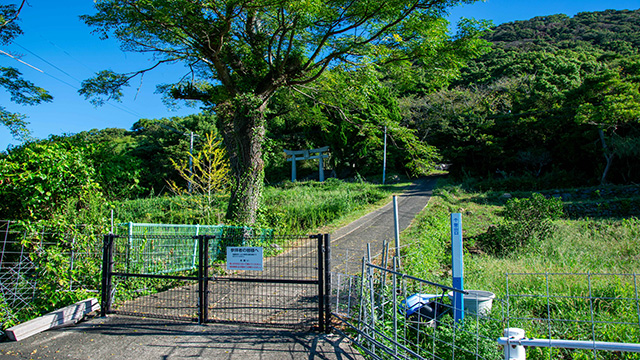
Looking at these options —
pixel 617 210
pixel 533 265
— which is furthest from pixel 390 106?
pixel 533 265

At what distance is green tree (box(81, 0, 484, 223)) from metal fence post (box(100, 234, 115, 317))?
482 cm

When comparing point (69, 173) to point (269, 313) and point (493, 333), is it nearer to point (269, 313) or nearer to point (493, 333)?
point (269, 313)

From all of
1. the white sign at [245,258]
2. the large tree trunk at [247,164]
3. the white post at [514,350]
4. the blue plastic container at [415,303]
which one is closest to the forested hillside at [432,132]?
the large tree trunk at [247,164]

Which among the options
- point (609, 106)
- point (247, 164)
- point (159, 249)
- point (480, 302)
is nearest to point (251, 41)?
point (247, 164)

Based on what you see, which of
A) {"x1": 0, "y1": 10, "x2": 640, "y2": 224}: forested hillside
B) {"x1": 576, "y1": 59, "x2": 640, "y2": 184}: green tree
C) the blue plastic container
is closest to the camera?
the blue plastic container

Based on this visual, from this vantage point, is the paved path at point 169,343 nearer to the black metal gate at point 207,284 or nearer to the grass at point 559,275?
the black metal gate at point 207,284

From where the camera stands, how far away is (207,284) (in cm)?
459

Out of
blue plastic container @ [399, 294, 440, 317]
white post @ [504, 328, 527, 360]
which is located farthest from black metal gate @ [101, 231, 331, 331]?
white post @ [504, 328, 527, 360]

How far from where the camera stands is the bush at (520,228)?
11070 mm

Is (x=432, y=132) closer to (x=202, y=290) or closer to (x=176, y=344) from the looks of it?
(x=202, y=290)

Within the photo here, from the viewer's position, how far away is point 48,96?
1145 centimetres

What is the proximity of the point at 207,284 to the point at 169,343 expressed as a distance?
818 mm

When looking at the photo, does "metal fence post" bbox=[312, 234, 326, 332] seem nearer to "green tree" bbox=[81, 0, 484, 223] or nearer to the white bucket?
the white bucket

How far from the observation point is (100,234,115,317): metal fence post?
16.2 ft
